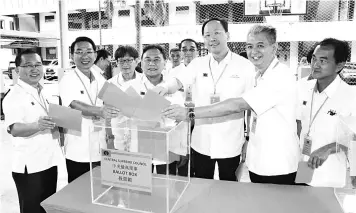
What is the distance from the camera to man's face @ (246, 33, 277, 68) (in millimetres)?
1490

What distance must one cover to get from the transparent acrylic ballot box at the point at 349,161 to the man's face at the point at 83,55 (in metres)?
1.48

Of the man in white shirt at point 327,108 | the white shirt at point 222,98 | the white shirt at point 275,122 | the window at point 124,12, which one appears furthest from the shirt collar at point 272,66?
the window at point 124,12

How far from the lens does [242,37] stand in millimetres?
8508

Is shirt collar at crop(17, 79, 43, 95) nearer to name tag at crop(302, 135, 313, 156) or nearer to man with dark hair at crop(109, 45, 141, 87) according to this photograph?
man with dark hair at crop(109, 45, 141, 87)

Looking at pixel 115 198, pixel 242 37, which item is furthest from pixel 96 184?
pixel 242 37

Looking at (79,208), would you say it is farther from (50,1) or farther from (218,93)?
(50,1)

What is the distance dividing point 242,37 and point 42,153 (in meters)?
7.56

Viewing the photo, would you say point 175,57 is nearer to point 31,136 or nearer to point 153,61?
point 153,61

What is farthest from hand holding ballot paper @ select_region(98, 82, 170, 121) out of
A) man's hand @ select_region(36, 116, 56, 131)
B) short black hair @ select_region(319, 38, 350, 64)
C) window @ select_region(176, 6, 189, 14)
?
window @ select_region(176, 6, 189, 14)

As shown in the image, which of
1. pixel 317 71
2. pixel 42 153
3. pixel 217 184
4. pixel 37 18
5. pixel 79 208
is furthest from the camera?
pixel 37 18

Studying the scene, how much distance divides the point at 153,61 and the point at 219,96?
45cm

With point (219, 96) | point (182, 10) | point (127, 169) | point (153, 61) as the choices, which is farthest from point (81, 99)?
point (182, 10)

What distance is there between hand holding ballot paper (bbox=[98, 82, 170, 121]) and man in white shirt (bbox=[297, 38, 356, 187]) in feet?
2.58

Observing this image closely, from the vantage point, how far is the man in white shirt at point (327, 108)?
1.47 m
